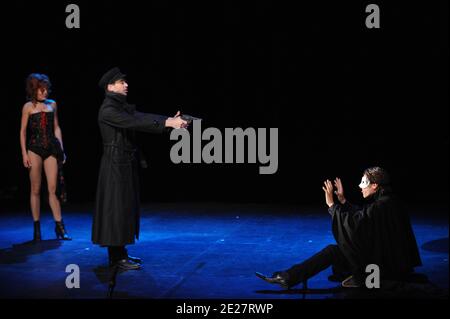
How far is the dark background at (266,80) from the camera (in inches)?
364

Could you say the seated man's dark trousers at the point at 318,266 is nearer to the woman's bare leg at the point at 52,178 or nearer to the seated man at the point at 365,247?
the seated man at the point at 365,247

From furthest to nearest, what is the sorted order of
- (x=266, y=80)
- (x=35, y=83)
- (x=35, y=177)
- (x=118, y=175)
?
(x=266, y=80), (x=35, y=177), (x=35, y=83), (x=118, y=175)

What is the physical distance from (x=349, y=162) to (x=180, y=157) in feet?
7.74

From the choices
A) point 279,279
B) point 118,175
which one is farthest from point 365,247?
point 118,175

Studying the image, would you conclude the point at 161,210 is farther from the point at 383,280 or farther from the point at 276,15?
the point at 383,280

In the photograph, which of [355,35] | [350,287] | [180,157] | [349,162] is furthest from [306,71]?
[350,287]

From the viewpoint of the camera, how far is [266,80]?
966cm

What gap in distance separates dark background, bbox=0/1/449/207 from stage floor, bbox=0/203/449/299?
1293mm

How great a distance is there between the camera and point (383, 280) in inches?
185

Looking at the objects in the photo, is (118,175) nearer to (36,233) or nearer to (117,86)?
(117,86)


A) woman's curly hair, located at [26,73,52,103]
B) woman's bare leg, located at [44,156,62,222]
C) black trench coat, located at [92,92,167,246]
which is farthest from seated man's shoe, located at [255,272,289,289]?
woman's curly hair, located at [26,73,52,103]

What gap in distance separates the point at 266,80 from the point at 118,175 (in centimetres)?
456

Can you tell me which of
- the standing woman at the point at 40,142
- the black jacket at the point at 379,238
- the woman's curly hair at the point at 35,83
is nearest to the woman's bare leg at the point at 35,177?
the standing woman at the point at 40,142

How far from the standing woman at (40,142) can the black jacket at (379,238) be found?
9.78 ft
